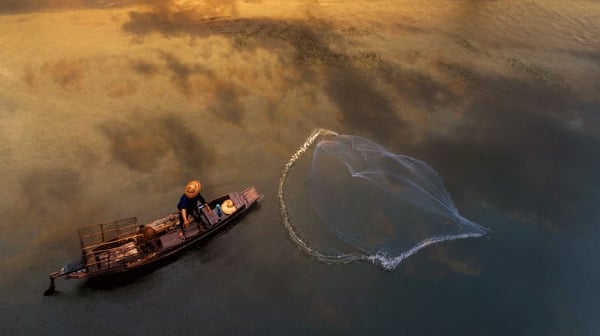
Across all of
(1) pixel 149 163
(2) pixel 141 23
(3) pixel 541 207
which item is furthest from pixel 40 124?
(3) pixel 541 207

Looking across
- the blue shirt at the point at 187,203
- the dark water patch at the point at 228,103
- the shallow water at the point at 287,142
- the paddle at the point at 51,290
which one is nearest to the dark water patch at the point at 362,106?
the shallow water at the point at 287,142

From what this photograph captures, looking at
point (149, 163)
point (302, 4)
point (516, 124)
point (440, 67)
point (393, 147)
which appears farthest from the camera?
point (302, 4)

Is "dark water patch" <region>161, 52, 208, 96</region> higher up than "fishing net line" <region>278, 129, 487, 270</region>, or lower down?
higher up

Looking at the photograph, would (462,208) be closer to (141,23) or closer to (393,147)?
(393,147)

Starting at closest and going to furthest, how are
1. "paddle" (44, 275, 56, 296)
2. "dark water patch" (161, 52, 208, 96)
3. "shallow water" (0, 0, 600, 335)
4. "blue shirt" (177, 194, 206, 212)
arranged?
"paddle" (44, 275, 56, 296) → "shallow water" (0, 0, 600, 335) → "blue shirt" (177, 194, 206, 212) → "dark water patch" (161, 52, 208, 96)

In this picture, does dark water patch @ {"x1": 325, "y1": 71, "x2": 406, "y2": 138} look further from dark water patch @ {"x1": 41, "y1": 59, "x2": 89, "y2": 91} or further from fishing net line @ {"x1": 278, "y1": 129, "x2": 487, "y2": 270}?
dark water patch @ {"x1": 41, "y1": 59, "x2": 89, "y2": 91}

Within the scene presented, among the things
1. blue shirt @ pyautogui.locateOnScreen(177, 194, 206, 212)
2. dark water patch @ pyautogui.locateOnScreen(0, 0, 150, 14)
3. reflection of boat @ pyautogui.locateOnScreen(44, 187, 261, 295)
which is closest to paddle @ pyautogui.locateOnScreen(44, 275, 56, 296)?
reflection of boat @ pyautogui.locateOnScreen(44, 187, 261, 295)
